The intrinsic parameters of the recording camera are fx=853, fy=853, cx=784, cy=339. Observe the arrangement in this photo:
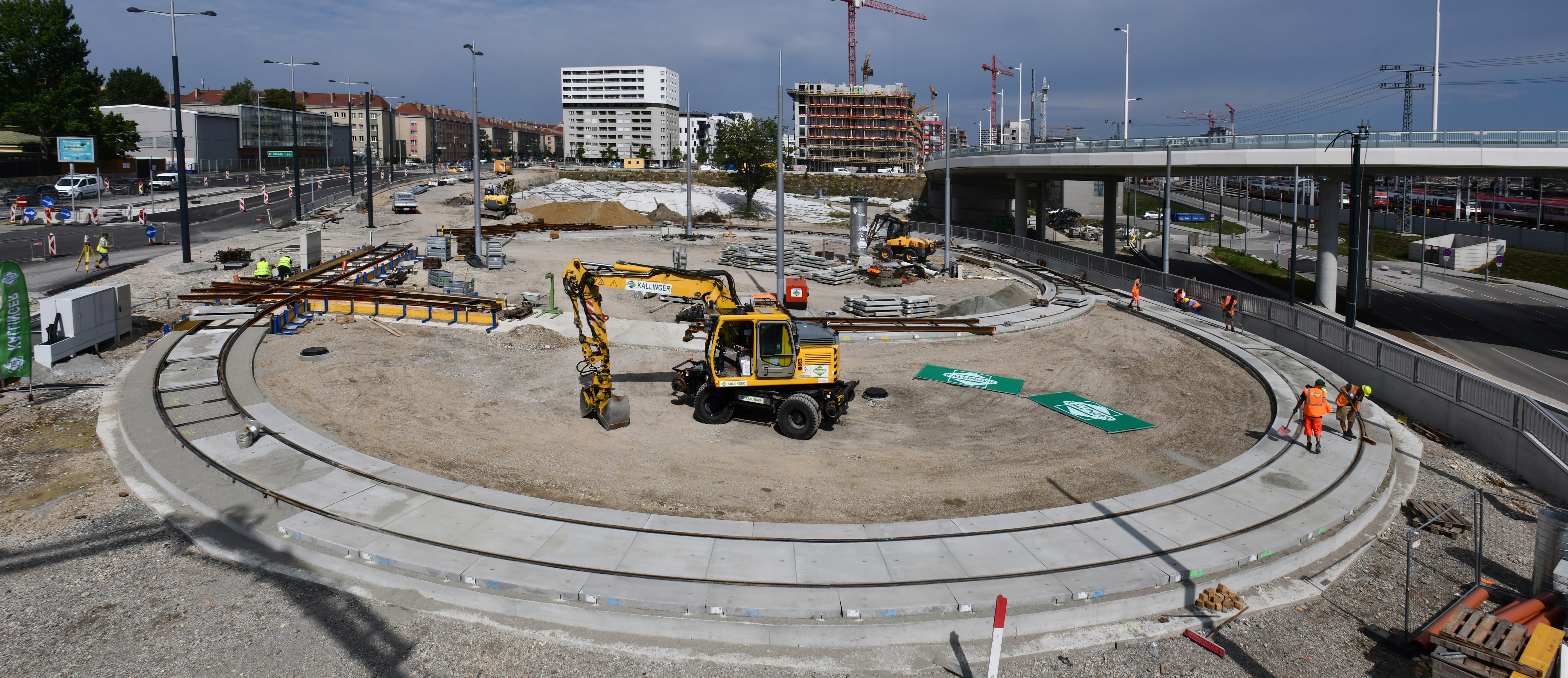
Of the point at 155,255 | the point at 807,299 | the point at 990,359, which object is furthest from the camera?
the point at 155,255

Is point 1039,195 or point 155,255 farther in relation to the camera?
point 1039,195

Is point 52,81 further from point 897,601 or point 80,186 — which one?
point 897,601

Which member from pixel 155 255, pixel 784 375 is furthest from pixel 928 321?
pixel 155 255

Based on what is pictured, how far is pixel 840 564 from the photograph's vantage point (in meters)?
11.7

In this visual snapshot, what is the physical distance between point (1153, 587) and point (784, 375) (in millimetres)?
8583

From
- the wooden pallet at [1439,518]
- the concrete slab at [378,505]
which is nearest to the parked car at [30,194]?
the concrete slab at [378,505]

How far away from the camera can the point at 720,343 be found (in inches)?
714

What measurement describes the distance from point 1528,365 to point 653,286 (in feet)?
111

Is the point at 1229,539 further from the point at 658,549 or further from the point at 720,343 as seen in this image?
the point at 720,343

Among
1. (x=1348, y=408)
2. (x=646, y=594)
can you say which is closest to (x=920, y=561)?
(x=646, y=594)

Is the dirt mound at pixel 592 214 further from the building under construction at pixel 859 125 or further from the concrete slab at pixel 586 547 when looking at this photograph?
the building under construction at pixel 859 125

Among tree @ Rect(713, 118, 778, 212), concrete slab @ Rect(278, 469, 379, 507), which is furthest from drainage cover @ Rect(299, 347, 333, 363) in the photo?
tree @ Rect(713, 118, 778, 212)

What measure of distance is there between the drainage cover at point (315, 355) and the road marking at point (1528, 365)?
1564 inches

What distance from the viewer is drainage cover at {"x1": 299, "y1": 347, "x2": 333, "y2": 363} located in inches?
901
